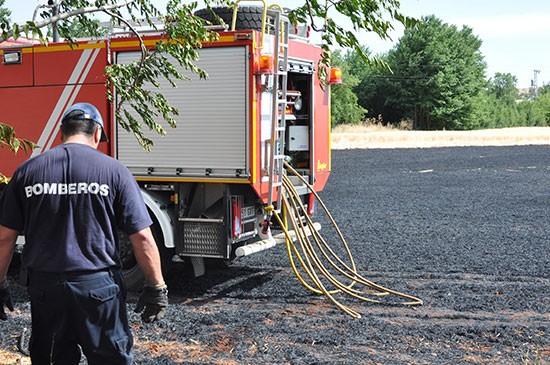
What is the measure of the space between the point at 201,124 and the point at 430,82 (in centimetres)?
6421

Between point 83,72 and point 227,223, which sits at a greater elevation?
point 83,72

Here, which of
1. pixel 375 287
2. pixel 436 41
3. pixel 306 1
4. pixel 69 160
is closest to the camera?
pixel 69 160

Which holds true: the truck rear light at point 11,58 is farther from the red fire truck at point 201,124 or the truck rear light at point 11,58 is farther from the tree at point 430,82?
the tree at point 430,82

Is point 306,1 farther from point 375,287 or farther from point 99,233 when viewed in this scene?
point 375,287

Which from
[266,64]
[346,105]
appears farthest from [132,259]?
[346,105]

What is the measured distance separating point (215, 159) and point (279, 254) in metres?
2.82

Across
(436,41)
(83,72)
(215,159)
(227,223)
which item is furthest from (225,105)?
(436,41)

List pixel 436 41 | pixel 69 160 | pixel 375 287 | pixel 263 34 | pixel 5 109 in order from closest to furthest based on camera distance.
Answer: pixel 69 160
pixel 263 34
pixel 375 287
pixel 5 109
pixel 436 41

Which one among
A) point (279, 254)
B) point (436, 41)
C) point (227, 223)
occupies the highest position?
point (436, 41)

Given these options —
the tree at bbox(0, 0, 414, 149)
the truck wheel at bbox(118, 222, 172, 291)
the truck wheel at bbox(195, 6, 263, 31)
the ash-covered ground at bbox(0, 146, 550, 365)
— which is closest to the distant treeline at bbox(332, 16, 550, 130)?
the ash-covered ground at bbox(0, 146, 550, 365)

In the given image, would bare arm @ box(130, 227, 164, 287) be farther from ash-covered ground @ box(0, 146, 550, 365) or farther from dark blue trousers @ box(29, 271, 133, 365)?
ash-covered ground @ box(0, 146, 550, 365)

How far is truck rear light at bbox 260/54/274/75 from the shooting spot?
6890 mm

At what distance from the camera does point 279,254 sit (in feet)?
31.5

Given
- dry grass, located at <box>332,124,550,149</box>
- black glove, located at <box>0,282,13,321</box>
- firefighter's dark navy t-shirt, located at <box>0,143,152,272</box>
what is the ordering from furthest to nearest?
dry grass, located at <box>332,124,550,149</box> → black glove, located at <box>0,282,13,321</box> → firefighter's dark navy t-shirt, located at <box>0,143,152,272</box>
